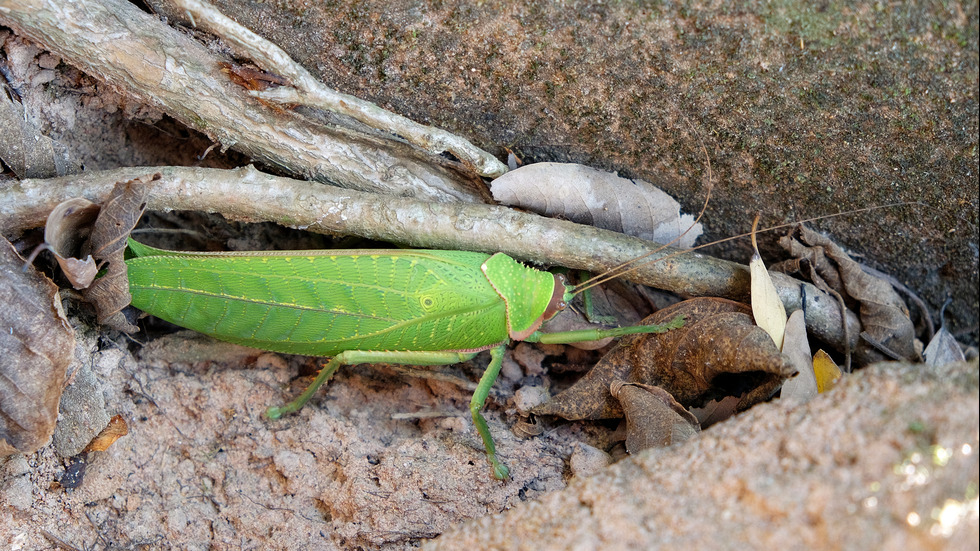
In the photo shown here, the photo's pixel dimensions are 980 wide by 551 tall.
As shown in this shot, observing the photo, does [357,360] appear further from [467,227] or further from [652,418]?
[652,418]

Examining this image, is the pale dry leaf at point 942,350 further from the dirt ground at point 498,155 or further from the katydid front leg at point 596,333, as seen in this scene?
the katydid front leg at point 596,333

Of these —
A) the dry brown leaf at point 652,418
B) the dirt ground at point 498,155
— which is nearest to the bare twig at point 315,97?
the dirt ground at point 498,155

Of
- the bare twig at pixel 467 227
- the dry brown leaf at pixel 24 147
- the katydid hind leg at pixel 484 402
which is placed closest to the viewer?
the katydid hind leg at pixel 484 402

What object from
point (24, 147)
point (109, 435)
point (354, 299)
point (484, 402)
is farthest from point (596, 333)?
point (24, 147)

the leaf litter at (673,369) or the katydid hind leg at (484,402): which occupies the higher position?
the leaf litter at (673,369)

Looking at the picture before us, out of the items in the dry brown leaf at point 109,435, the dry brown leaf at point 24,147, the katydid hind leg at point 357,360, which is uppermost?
Result: the dry brown leaf at point 24,147
